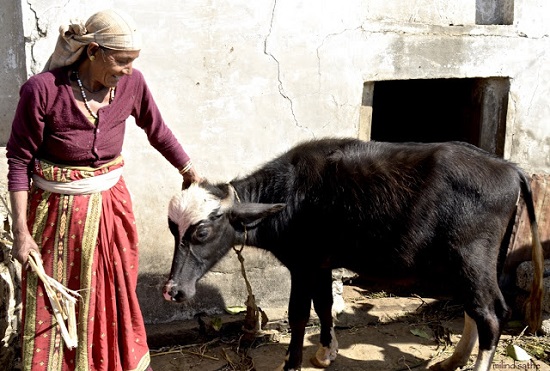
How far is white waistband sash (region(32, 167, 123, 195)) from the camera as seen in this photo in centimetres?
334

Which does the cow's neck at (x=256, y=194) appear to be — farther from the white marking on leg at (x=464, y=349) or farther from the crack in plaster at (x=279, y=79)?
the white marking on leg at (x=464, y=349)

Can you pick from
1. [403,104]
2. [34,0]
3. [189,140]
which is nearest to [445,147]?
[189,140]

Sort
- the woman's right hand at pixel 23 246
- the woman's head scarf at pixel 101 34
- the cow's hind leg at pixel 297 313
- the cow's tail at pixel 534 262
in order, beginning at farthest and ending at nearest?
1. the cow's hind leg at pixel 297 313
2. the cow's tail at pixel 534 262
3. the woman's right hand at pixel 23 246
4. the woman's head scarf at pixel 101 34

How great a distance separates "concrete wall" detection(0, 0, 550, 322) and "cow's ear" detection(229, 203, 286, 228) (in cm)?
82

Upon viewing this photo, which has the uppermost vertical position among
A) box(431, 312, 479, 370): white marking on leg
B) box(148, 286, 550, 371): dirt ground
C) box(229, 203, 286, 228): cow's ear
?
box(229, 203, 286, 228): cow's ear

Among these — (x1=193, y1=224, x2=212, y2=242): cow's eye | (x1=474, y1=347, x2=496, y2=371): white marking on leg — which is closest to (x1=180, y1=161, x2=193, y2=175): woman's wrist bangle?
(x1=193, y1=224, x2=212, y2=242): cow's eye

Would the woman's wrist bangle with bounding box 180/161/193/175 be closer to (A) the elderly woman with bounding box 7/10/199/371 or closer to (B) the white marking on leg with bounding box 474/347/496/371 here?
(A) the elderly woman with bounding box 7/10/199/371

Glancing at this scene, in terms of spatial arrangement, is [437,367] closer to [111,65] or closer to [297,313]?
[297,313]

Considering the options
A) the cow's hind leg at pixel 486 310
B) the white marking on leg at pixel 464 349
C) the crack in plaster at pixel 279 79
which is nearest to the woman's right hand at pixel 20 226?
the crack in plaster at pixel 279 79

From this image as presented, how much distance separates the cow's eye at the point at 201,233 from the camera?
3.88 m

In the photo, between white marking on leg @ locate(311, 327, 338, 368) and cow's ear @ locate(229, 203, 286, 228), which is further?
white marking on leg @ locate(311, 327, 338, 368)

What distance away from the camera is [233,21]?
180 inches

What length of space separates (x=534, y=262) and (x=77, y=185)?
2.82 metres

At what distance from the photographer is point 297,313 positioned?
437 cm
